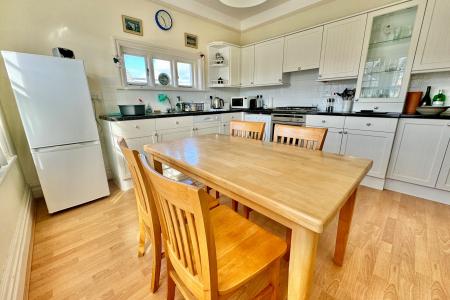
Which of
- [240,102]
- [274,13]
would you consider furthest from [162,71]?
A: [274,13]

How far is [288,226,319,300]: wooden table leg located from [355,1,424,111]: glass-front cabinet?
105 inches

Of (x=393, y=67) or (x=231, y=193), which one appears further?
(x=393, y=67)

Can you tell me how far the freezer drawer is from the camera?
1793 millimetres

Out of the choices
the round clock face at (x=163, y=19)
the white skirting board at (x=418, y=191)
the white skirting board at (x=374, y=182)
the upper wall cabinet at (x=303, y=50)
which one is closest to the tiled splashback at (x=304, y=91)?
the upper wall cabinet at (x=303, y=50)

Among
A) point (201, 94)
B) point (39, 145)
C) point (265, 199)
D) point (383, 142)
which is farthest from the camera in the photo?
point (201, 94)

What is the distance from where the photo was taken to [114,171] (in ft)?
8.16

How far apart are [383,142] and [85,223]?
10.8 ft

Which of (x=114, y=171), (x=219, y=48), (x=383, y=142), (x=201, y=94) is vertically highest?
(x=219, y=48)

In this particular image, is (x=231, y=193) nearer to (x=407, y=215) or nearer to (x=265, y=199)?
(x=265, y=199)

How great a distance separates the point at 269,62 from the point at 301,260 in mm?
3389

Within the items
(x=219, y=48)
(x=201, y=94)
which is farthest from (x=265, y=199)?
(x=219, y=48)

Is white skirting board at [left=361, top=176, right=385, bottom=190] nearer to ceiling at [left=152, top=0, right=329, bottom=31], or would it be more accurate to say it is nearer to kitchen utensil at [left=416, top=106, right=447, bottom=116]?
kitchen utensil at [left=416, top=106, right=447, bottom=116]

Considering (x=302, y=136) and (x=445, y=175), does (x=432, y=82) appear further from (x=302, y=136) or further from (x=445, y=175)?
(x=302, y=136)

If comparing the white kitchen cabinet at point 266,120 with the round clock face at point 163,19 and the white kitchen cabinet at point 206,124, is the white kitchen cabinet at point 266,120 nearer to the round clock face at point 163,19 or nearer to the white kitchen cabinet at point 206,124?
the white kitchen cabinet at point 206,124
